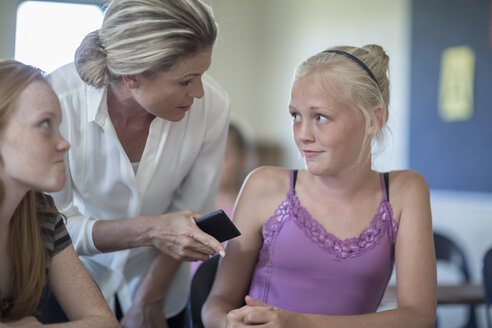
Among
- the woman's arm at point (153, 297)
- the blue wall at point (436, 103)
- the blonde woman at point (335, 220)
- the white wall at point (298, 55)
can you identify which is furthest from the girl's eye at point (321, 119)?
the blue wall at point (436, 103)

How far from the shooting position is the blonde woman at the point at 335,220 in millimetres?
1396

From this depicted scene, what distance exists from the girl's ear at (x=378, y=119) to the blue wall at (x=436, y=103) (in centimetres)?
257

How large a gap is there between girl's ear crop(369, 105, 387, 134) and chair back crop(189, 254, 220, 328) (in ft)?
1.92

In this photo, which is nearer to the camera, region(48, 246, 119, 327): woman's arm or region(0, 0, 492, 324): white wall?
region(48, 246, 119, 327): woman's arm

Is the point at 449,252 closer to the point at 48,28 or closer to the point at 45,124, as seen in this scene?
the point at 45,124

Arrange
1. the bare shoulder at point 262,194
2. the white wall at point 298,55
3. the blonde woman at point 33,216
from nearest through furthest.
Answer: the blonde woman at point 33,216 < the bare shoulder at point 262,194 < the white wall at point 298,55

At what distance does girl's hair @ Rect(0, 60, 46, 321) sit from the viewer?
3.40ft

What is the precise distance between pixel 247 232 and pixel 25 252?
614 millimetres

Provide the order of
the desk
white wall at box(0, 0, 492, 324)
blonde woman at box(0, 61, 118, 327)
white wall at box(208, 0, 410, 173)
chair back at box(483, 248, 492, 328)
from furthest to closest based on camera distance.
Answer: white wall at box(208, 0, 410, 173)
white wall at box(0, 0, 492, 324)
the desk
chair back at box(483, 248, 492, 328)
blonde woman at box(0, 61, 118, 327)

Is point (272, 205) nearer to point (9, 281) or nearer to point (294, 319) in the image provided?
point (294, 319)

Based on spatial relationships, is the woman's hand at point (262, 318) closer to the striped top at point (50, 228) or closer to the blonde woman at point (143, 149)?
the blonde woman at point (143, 149)

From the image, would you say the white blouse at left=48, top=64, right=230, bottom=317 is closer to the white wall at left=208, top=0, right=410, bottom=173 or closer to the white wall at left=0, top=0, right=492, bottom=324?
the white wall at left=0, top=0, right=492, bottom=324

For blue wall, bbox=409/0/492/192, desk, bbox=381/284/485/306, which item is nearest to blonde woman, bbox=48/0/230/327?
desk, bbox=381/284/485/306

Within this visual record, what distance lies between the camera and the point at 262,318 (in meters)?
1.14
